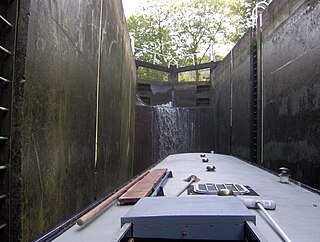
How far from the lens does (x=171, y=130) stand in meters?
12.9

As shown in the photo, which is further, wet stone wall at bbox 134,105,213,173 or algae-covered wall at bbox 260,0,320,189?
wet stone wall at bbox 134,105,213,173

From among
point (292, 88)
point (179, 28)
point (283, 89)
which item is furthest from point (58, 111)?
point (179, 28)

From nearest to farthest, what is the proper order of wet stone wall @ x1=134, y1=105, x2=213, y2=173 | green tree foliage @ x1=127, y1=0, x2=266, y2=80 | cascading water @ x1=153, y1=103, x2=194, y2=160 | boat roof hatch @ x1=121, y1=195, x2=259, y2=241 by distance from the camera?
boat roof hatch @ x1=121, y1=195, x2=259, y2=241, wet stone wall @ x1=134, y1=105, x2=213, y2=173, cascading water @ x1=153, y1=103, x2=194, y2=160, green tree foliage @ x1=127, y1=0, x2=266, y2=80

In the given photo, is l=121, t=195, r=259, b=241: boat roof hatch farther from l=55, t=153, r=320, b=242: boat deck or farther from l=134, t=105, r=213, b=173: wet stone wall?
l=134, t=105, r=213, b=173: wet stone wall

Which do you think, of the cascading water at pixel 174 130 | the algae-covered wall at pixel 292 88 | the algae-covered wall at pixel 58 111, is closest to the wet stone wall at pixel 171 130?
the cascading water at pixel 174 130

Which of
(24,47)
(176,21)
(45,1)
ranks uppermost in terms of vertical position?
(176,21)

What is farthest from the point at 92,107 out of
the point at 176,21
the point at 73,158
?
the point at 176,21

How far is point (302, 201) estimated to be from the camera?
237 centimetres

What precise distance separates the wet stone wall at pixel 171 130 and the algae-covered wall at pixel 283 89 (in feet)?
12.3

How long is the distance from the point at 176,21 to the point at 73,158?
22.4 meters

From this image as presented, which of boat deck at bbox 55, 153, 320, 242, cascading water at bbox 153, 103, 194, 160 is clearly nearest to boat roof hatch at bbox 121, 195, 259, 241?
boat deck at bbox 55, 153, 320, 242

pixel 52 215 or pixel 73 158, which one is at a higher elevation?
pixel 73 158

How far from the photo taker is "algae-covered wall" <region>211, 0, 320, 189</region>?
4.38 metres

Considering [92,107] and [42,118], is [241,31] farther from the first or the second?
[42,118]
